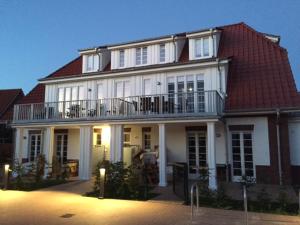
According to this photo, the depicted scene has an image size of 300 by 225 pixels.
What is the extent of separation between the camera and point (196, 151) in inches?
625

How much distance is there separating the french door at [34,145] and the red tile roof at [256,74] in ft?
43.2

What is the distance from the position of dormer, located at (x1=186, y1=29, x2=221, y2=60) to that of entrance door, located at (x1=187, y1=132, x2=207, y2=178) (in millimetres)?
4607

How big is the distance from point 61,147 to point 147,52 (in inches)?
343

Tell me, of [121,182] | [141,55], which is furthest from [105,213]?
Answer: [141,55]

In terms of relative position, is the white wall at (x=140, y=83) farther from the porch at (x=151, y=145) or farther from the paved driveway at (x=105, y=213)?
the paved driveway at (x=105, y=213)

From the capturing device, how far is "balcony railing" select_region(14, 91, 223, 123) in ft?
45.7

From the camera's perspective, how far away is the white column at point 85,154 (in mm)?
15953

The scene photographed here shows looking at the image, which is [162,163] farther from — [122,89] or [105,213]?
[122,89]

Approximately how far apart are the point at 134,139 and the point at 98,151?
2779mm

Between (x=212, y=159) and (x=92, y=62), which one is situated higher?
(x=92, y=62)

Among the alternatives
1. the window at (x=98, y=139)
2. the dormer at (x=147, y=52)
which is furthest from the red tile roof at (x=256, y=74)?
the window at (x=98, y=139)

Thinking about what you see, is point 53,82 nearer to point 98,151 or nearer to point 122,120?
point 98,151

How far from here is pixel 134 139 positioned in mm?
17609

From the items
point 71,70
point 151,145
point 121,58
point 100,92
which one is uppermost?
point 121,58
